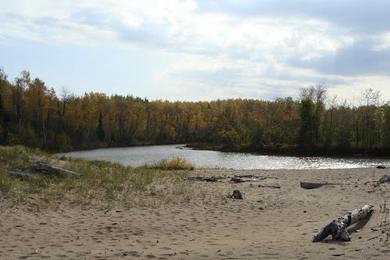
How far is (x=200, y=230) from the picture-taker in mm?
13148

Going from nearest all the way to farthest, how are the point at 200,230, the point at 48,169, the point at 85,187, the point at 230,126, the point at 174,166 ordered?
1. the point at 200,230
2. the point at 85,187
3. the point at 48,169
4. the point at 174,166
5. the point at 230,126

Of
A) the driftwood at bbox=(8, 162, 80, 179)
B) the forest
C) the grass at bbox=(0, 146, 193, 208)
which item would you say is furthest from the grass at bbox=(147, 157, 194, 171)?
the forest

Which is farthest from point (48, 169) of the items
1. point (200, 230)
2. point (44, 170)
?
point (200, 230)

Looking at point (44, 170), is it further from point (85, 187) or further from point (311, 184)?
point (311, 184)

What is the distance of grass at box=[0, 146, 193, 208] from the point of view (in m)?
16.4

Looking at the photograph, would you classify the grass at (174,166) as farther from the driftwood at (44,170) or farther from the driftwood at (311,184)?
the driftwood at (44,170)

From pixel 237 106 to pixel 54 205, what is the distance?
6273 inches

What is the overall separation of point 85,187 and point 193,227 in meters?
6.38

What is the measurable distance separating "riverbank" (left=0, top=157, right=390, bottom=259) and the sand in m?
0.02

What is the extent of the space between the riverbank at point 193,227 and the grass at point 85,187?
0.57ft

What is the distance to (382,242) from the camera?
31.8 feet

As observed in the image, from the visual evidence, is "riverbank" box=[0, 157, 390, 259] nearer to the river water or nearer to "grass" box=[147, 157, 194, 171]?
"grass" box=[147, 157, 194, 171]

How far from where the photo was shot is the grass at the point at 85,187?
1644 centimetres

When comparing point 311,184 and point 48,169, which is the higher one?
point 48,169
